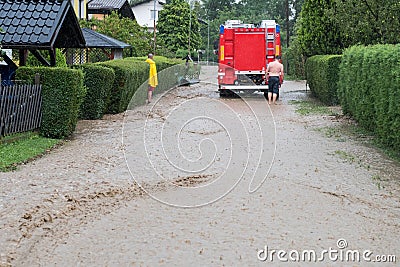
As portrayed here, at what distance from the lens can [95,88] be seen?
712 inches

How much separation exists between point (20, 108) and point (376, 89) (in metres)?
7.19

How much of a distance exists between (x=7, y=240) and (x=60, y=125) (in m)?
7.57

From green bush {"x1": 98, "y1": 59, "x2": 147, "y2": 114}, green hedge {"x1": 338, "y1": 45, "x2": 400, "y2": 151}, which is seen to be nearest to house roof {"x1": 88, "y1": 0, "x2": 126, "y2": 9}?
green bush {"x1": 98, "y1": 59, "x2": 147, "y2": 114}

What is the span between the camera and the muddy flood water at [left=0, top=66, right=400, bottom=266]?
6.73 meters

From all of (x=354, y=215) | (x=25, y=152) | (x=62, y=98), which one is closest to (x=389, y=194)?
(x=354, y=215)

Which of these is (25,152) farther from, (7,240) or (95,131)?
(7,240)

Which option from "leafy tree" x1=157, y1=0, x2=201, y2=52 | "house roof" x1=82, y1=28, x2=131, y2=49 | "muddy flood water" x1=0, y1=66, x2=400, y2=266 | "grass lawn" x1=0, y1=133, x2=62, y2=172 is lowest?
"muddy flood water" x1=0, y1=66, x2=400, y2=266

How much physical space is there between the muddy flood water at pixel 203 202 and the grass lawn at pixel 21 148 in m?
0.27

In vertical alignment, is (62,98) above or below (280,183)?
above

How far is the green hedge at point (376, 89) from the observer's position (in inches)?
479

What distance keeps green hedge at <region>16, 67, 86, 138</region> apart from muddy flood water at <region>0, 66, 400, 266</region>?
0.63m

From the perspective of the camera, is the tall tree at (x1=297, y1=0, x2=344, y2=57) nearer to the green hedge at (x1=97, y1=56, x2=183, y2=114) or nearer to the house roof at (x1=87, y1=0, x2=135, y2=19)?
the green hedge at (x1=97, y1=56, x2=183, y2=114)

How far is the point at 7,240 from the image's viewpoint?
274 inches

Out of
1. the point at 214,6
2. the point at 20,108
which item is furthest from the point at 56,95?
the point at 214,6
